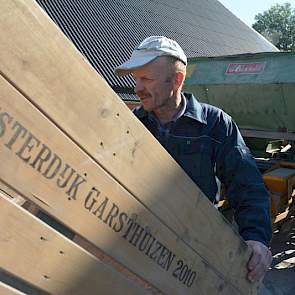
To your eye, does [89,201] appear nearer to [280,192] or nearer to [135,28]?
[280,192]

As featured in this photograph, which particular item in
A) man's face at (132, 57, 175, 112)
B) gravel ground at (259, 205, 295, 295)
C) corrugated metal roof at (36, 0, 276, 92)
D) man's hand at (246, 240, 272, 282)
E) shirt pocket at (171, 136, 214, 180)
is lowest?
man's hand at (246, 240, 272, 282)

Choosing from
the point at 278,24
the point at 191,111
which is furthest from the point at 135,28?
the point at 278,24

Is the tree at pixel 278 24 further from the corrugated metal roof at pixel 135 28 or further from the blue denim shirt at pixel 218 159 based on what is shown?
the blue denim shirt at pixel 218 159

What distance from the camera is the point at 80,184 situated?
4.27 ft

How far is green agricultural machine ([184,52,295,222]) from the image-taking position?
226 inches

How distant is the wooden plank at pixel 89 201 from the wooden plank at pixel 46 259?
0.18ft

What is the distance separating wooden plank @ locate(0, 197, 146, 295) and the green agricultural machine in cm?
394

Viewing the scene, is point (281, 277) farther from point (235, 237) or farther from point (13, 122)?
point (13, 122)

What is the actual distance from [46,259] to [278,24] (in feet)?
188

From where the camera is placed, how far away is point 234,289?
1872mm

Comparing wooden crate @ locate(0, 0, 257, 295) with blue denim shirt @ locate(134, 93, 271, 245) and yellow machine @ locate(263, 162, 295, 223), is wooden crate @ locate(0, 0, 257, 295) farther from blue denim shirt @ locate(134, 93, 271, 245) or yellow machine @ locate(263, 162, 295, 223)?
yellow machine @ locate(263, 162, 295, 223)

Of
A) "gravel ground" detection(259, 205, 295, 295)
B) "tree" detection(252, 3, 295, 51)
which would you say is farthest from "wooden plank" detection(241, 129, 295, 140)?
"tree" detection(252, 3, 295, 51)

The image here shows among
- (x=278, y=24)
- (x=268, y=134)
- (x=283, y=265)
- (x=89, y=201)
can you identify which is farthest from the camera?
(x=278, y=24)

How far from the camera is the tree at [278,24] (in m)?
49.8
